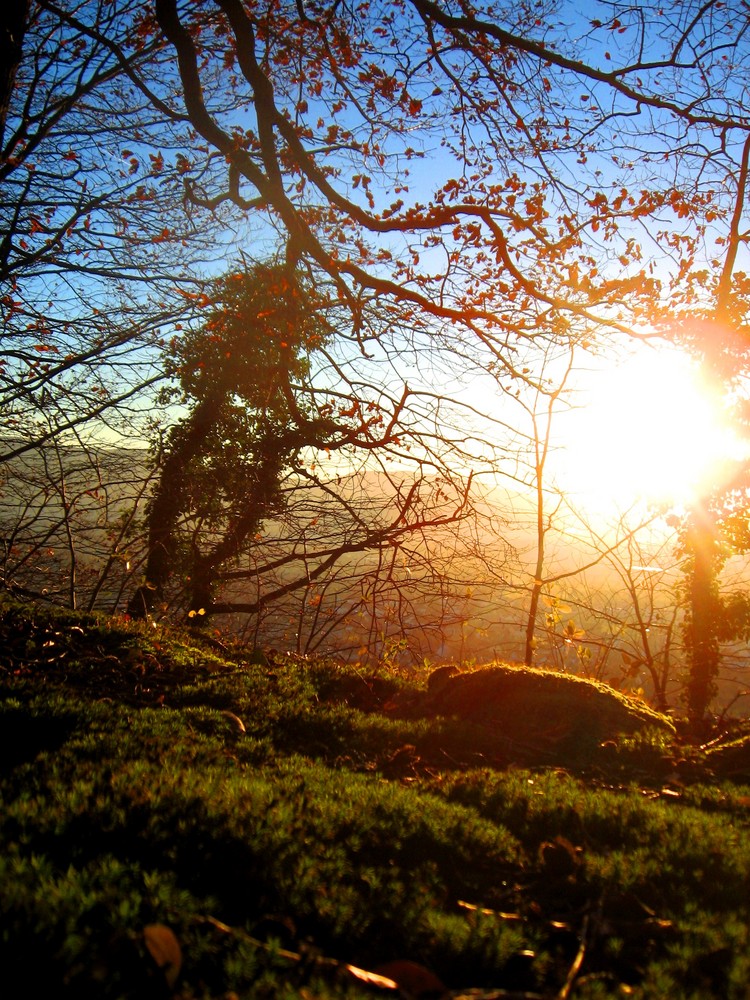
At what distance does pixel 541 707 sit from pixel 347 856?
3.18 metres

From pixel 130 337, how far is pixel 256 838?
29.7 ft

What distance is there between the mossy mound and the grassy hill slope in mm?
129

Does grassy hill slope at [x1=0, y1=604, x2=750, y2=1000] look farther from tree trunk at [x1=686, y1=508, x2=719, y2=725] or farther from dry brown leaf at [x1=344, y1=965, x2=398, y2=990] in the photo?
tree trunk at [x1=686, y1=508, x2=719, y2=725]

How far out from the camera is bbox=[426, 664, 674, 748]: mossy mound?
5.30m

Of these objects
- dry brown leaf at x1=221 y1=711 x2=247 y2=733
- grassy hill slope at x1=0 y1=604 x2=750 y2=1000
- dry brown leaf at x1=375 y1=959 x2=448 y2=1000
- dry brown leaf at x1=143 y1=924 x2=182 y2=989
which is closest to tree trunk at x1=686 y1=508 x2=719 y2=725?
grassy hill slope at x1=0 y1=604 x2=750 y2=1000

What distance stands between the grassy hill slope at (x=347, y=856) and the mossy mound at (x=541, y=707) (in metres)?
0.13

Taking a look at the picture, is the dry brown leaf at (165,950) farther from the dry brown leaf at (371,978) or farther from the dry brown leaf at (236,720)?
the dry brown leaf at (236,720)

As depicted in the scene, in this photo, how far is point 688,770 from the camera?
484 centimetres

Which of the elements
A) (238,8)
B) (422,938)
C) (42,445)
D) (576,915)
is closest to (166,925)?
(422,938)

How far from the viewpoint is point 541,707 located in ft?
18.1

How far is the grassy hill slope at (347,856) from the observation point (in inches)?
75.9

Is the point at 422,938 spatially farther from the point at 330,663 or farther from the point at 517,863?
the point at 330,663

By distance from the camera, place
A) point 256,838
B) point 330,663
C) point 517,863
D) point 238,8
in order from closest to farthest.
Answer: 1. point 256,838
2. point 517,863
3. point 238,8
4. point 330,663

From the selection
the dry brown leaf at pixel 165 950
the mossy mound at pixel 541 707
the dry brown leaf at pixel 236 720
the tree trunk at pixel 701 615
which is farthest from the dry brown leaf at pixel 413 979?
the tree trunk at pixel 701 615
